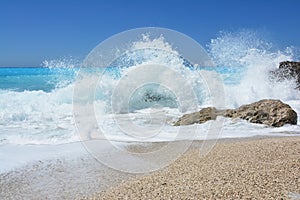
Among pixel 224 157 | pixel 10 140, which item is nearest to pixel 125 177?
pixel 224 157

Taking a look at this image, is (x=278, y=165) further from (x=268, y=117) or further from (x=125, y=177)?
(x=268, y=117)

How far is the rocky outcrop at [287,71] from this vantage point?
15.2 meters

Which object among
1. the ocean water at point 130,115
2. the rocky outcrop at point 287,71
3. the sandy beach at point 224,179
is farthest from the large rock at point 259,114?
the rocky outcrop at point 287,71

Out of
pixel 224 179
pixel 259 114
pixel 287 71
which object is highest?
pixel 287 71

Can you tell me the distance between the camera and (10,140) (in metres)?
6.59

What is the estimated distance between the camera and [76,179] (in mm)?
4047

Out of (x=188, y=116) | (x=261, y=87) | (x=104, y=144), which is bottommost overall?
(x=104, y=144)

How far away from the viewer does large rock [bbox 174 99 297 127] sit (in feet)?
25.7

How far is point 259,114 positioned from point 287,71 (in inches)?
330

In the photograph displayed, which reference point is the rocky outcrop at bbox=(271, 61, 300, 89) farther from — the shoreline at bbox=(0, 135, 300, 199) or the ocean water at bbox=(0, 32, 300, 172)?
the shoreline at bbox=(0, 135, 300, 199)

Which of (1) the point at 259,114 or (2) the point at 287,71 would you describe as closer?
(1) the point at 259,114

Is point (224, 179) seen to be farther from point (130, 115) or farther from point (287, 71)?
point (287, 71)

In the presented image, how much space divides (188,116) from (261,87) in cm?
704

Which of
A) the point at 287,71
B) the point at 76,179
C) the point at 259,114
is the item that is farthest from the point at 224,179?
the point at 287,71
